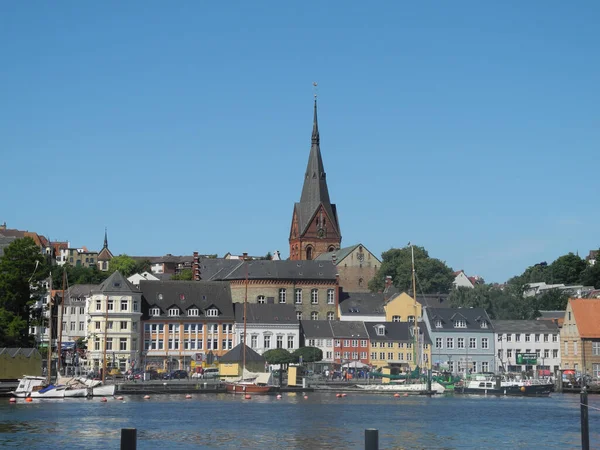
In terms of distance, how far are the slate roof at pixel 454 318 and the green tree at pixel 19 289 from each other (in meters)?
48.7

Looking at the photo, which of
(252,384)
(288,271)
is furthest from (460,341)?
(252,384)

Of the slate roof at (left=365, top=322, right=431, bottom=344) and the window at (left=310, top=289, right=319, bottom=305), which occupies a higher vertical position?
the window at (left=310, top=289, right=319, bottom=305)

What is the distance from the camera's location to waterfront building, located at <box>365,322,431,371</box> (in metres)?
130

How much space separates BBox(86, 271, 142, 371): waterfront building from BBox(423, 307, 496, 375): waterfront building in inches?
1385

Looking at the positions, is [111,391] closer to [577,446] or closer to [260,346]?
[260,346]

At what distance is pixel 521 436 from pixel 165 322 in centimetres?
6769

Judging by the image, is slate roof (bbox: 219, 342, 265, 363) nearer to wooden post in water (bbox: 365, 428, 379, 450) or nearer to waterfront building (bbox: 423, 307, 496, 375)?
waterfront building (bbox: 423, 307, 496, 375)

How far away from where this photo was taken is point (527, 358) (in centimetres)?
13100

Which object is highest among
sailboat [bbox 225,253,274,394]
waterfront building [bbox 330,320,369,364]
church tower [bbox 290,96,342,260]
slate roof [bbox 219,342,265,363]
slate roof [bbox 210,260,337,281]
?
church tower [bbox 290,96,342,260]

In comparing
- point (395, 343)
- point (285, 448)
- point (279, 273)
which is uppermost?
point (279, 273)

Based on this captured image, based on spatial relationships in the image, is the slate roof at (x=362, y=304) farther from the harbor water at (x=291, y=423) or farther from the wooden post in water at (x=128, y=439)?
the wooden post in water at (x=128, y=439)

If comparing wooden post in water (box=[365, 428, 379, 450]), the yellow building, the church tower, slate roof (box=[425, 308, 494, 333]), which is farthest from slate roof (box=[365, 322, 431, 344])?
wooden post in water (box=[365, 428, 379, 450])

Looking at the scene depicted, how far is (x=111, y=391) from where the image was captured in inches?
3671

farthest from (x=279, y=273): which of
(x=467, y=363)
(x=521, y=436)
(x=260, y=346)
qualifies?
(x=521, y=436)
